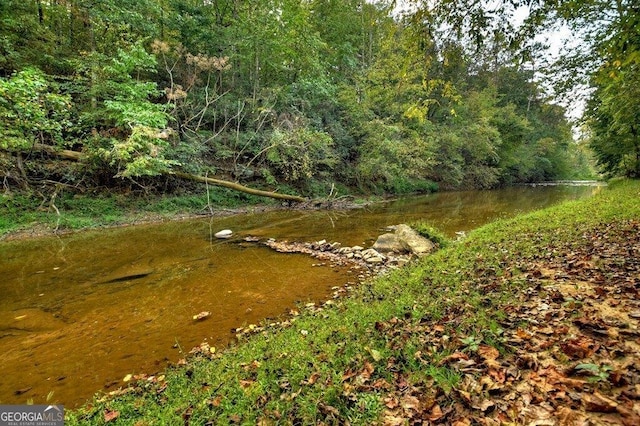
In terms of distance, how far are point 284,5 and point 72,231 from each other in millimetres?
17070

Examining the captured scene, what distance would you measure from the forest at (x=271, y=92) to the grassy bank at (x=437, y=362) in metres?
3.17

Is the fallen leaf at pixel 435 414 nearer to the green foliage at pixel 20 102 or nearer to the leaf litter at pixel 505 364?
the leaf litter at pixel 505 364

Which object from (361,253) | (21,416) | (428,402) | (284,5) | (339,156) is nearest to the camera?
(428,402)

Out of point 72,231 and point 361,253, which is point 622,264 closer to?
point 361,253

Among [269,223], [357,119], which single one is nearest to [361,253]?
[269,223]

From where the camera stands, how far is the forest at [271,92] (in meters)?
5.90

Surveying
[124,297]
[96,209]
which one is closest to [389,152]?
[96,209]

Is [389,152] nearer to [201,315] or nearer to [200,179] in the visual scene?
[200,179]

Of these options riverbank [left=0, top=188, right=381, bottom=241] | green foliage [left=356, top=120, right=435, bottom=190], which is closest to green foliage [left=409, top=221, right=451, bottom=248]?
riverbank [left=0, top=188, right=381, bottom=241]

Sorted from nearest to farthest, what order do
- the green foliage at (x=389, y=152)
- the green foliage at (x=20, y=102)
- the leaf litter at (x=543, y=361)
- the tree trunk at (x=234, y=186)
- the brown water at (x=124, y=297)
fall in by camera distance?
the leaf litter at (x=543, y=361), the brown water at (x=124, y=297), the green foliage at (x=20, y=102), the tree trunk at (x=234, y=186), the green foliage at (x=389, y=152)

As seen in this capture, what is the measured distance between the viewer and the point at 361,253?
8.48 m

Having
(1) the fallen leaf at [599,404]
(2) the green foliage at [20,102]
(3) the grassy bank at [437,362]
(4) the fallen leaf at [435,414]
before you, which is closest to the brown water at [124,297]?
(3) the grassy bank at [437,362]

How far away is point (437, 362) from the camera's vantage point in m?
2.85

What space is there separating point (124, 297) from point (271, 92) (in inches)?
623
